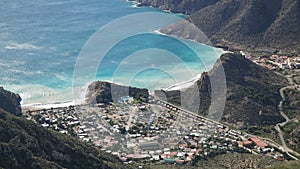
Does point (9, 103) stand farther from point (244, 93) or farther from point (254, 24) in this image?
point (254, 24)

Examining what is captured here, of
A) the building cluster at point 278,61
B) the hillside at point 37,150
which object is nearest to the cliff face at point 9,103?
the hillside at point 37,150

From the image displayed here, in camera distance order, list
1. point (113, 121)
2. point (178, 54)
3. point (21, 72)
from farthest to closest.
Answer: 1. point (178, 54)
2. point (21, 72)
3. point (113, 121)

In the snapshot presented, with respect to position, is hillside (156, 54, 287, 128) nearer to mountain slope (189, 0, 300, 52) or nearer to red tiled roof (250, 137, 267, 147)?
red tiled roof (250, 137, 267, 147)

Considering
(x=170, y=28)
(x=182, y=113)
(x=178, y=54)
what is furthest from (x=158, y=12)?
(x=182, y=113)

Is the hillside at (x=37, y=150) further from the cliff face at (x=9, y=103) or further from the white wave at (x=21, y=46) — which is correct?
the white wave at (x=21, y=46)

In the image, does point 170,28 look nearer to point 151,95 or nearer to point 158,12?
point 158,12

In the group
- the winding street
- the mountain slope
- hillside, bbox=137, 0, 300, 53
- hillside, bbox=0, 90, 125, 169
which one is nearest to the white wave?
hillside, bbox=137, 0, 300, 53

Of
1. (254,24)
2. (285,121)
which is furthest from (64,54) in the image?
(285,121)

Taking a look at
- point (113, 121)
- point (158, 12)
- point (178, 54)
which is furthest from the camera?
point (158, 12)
